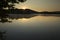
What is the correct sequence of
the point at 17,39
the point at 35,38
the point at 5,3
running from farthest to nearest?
1. the point at 35,38
2. the point at 17,39
3. the point at 5,3

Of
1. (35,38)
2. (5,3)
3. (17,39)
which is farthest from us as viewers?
(35,38)

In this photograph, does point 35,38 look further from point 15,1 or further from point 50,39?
point 15,1

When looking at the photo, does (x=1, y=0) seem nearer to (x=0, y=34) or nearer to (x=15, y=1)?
(x=15, y=1)

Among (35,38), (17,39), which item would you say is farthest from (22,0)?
(35,38)

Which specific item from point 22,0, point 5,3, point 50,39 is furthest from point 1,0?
point 50,39

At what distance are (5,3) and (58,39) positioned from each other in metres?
8.03

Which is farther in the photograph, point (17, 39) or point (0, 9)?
point (17, 39)

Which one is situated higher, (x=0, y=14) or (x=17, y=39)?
(x=0, y=14)

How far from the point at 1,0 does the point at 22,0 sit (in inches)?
39.8

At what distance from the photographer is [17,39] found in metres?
16.1

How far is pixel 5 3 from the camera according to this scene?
31.2 ft

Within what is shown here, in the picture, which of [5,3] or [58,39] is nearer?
[5,3]

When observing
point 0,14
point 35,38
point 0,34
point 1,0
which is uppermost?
point 1,0

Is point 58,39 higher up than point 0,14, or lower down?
lower down
